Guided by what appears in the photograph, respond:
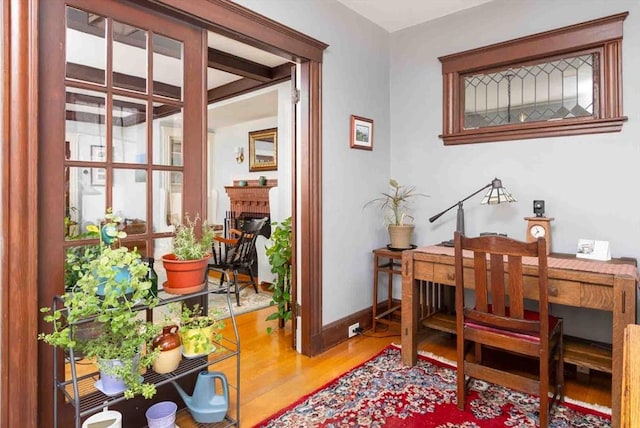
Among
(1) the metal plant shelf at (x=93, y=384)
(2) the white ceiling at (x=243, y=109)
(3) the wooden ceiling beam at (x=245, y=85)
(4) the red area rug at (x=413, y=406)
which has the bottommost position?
(4) the red area rug at (x=413, y=406)

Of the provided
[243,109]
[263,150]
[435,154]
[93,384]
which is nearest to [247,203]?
[263,150]

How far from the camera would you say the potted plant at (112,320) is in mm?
1319

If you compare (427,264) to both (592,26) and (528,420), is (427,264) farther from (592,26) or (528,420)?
(592,26)

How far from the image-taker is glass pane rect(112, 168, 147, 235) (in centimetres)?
176

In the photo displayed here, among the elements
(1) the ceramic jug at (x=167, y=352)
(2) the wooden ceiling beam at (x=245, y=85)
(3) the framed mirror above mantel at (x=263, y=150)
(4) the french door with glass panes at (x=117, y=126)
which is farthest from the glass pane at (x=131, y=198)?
(3) the framed mirror above mantel at (x=263, y=150)

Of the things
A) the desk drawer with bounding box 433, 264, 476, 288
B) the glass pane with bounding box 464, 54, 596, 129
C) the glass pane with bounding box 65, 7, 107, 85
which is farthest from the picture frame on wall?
the glass pane with bounding box 464, 54, 596, 129

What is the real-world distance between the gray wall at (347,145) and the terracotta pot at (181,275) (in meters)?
1.20

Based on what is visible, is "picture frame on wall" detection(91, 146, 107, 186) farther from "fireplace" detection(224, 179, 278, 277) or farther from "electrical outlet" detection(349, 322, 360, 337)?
"fireplace" detection(224, 179, 278, 277)

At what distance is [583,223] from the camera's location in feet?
8.21

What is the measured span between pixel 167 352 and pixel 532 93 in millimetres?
2910

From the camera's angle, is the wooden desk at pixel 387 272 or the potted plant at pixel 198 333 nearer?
the potted plant at pixel 198 333

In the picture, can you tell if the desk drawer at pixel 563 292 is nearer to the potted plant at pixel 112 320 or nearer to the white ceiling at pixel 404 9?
the potted plant at pixel 112 320

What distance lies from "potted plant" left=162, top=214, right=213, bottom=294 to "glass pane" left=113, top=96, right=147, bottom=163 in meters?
0.42

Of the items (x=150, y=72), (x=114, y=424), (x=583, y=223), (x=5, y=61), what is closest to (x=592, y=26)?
(x=583, y=223)
